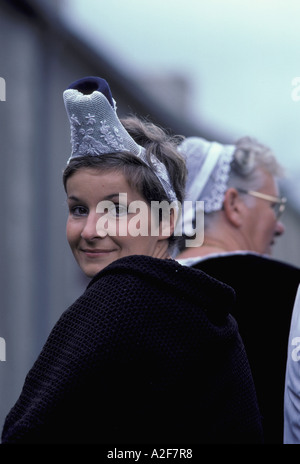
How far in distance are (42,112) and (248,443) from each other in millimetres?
4758

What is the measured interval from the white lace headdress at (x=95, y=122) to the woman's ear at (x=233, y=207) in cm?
125

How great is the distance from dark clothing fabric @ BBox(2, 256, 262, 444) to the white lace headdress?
0.37 metres

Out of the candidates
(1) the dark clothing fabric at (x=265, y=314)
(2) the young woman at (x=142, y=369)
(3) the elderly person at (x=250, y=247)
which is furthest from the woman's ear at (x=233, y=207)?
(2) the young woman at (x=142, y=369)

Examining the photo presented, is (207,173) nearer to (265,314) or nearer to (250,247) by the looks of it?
(250,247)

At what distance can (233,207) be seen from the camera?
132 inches

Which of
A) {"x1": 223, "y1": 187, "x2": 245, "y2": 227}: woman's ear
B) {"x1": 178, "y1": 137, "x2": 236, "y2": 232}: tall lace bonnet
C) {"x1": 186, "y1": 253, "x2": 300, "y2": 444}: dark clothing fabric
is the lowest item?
{"x1": 186, "y1": 253, "x2": 300, "y2": 444}: dark clothing fabric

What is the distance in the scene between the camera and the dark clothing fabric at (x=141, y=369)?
1.67 m

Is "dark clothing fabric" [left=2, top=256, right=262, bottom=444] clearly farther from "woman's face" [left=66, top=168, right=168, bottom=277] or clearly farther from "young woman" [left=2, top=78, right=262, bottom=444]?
"woman's face" [left=66, top=168, right=168, bottom=277]

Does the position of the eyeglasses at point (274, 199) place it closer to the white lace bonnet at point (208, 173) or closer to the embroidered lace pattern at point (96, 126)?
the white lace bonnet at point (208, 173)

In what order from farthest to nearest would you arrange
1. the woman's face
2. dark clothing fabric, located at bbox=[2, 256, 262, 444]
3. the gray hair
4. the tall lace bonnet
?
1. the gray hair
2. the tall lace bonnet
3. the woman's face
4. dark clothing fabric, located at bbox=[2, 256, 262, 444]

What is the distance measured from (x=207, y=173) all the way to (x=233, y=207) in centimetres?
18

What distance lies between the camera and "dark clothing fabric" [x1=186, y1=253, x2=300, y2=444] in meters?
2.48

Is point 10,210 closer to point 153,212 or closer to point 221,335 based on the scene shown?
point 153,212

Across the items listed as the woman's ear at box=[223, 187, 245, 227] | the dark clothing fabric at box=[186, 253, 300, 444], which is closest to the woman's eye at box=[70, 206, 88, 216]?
the dark clothing fabric at box=[186, 253, 300, 444]
